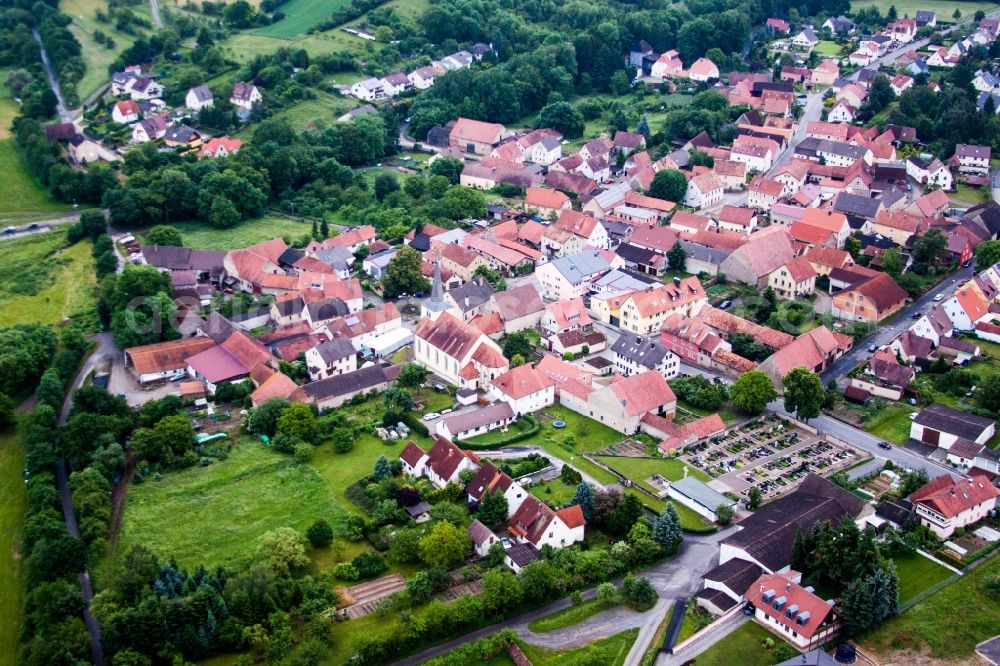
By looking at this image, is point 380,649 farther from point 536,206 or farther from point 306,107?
point 306,107

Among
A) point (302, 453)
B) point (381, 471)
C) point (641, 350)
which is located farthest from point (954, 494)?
point (302, 453)

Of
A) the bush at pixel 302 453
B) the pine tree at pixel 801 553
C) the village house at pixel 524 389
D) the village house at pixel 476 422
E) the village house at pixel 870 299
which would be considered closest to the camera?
the pine tree at pixel 801 553

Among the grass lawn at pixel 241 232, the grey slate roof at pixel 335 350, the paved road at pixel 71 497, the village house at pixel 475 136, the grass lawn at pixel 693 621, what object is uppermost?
the village house at pixel 475 136

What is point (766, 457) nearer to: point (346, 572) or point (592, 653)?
point (592, 653)

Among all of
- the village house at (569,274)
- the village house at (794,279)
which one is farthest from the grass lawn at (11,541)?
the village house at (794,279)

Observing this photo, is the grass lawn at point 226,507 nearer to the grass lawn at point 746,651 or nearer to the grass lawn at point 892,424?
the grass lawn at point 746,651

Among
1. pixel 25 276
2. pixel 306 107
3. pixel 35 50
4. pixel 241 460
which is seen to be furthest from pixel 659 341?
A: pixel 35 50

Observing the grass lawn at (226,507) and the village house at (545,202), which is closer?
the grass lawn at (226,507)
